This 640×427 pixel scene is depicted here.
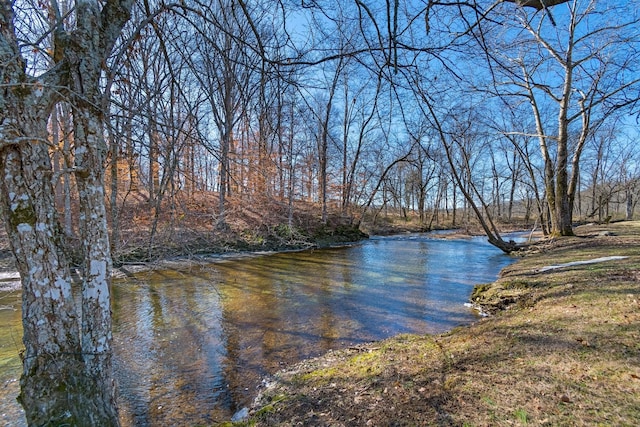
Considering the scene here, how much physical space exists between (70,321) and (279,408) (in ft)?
5.70

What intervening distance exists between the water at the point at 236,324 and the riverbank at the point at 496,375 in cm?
74

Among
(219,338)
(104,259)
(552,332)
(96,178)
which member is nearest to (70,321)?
(104,259)

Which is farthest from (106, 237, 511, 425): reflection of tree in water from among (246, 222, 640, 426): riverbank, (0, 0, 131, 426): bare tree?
(0, 0, 131, 426): bare tree

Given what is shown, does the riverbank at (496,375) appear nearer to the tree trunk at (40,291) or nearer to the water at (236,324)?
the water at (236,324)

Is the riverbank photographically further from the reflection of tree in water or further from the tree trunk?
the tree trunk

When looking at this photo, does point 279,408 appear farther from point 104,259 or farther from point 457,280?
point 457,280

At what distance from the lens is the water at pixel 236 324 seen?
11.5ft

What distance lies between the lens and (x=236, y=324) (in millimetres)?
5633

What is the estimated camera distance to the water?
3518 mm

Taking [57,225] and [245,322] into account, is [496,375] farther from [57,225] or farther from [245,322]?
[245,322]

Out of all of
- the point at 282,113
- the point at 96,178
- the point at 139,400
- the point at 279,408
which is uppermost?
the point at 282,113

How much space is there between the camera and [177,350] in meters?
4.65

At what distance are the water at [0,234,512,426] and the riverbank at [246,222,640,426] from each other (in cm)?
74

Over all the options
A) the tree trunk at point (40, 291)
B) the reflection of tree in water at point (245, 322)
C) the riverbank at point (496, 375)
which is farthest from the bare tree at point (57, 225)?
the riverbank at point (496, 375)
